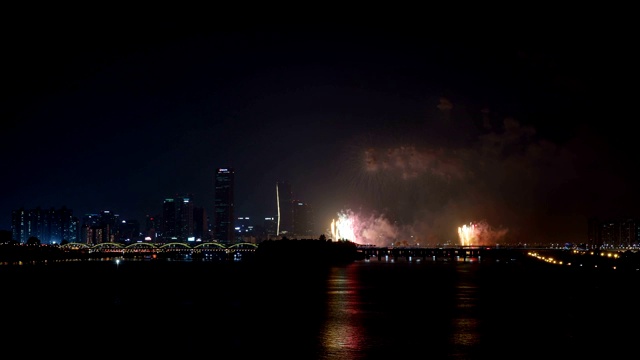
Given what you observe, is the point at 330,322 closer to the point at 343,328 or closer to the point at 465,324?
the point at 343,328

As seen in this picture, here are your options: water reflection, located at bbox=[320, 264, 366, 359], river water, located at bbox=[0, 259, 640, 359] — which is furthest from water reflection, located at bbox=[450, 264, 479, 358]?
water reflection, located at bbox=[320, 264, 366, 359]

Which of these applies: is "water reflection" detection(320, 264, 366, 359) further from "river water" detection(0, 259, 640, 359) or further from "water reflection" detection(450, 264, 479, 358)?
"water reflection" detection(450, 264, 479, 358)

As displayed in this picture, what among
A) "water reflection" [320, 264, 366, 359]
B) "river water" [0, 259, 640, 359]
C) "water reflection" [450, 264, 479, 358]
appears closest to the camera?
"water reflection" [320, 264, 366, 359]

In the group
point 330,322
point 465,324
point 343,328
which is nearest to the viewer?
point 343,328

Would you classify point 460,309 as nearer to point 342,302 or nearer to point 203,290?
point 342,302

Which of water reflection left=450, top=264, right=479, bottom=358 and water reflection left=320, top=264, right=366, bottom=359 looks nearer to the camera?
water reflection left=320, top=264, right=366, bottom=359

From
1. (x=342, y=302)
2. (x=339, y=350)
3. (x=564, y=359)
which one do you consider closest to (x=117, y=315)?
(x=342, y=302)

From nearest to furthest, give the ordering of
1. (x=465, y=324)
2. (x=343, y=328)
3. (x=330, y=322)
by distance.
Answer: (x=343, y=328), (x=465, y=324), (x=330, y=322)

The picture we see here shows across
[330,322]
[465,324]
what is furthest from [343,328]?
[465,324]

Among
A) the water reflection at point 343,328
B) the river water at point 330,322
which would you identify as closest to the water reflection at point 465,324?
the river water at point 330,322
